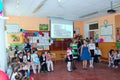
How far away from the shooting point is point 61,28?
903 cm

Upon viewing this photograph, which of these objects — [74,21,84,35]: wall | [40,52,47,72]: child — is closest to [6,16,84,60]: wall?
[74,21,84,35]: wall

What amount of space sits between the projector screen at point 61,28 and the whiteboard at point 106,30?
1.96m

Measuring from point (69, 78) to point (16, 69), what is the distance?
6.83 ft

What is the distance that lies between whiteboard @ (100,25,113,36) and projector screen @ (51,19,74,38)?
1960mm

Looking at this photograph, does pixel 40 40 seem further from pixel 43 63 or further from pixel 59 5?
pixel 59 5

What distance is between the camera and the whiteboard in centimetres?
783

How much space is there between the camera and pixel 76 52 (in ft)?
27.8

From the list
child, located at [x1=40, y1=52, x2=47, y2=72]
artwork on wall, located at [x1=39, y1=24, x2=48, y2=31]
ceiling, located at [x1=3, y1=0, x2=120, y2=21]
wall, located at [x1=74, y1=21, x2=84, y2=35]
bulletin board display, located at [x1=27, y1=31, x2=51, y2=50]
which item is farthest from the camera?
wall, located at [x1=74, y1=21, x2=84, y2=35]

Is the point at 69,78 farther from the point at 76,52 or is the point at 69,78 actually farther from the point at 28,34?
the point at 28,34

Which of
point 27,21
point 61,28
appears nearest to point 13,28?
point 27,21

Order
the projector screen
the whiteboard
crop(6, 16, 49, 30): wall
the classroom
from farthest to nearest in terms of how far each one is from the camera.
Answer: the projector screen
crop(6, 16, 49, 30): wall
the whiteboard
the classroom

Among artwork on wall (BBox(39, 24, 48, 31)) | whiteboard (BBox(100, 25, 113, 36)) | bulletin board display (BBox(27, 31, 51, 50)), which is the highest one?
artwork on wall (BBox(39, 24, 48, 31))

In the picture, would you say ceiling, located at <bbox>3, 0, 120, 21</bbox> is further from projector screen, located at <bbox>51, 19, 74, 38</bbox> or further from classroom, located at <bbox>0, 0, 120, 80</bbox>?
projector screen, located at <bbox>51, 19, 74, 38</bbox>

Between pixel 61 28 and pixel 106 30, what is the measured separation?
2702mm
